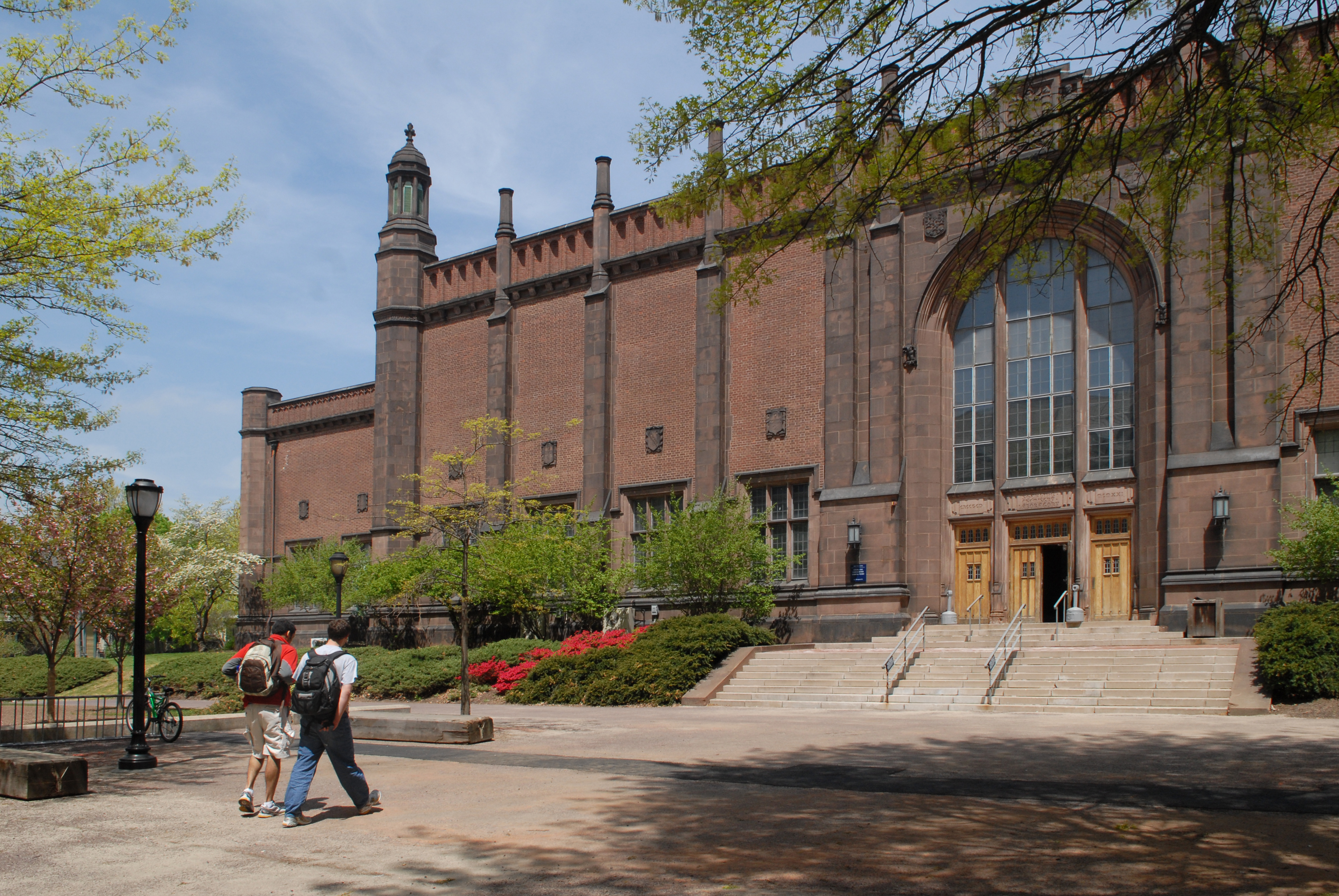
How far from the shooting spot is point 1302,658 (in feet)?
54.7

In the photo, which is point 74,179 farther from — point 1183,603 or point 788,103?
point 1183,603

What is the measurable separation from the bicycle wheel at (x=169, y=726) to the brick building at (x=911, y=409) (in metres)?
14.3

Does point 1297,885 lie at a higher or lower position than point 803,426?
lower

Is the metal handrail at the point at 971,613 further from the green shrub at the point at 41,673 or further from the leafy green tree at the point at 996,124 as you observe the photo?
the green shrub at the point at 41,673

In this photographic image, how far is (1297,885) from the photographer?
6438 mm

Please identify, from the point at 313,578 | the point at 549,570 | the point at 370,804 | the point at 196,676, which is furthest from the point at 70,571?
the point at 370,804

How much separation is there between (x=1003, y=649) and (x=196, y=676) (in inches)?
928

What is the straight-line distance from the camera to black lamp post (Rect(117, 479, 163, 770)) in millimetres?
13156

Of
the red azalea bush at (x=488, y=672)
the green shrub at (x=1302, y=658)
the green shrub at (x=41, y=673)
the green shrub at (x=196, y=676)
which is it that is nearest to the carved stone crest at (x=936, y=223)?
the green shrub at (x=1302, y=658)

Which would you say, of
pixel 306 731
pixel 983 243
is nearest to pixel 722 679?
Result: pixel 983 243

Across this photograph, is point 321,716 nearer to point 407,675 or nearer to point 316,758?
point 316,758

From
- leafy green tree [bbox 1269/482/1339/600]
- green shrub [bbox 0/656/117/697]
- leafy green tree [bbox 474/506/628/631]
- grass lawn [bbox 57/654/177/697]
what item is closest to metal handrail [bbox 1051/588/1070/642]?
leafy green tree [bbox 1269/482/1339/600]

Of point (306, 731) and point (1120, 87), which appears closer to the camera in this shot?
point (1120, 87)

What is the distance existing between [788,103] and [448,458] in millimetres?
21289
